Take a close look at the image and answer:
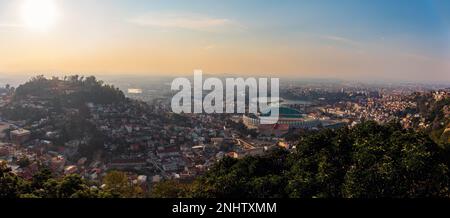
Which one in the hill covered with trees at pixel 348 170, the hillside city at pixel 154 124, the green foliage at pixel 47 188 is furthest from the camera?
the hillside city at pixel 154 124

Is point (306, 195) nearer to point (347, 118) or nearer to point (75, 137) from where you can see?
point (75, 137)

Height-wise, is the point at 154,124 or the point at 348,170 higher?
the point at 348,170

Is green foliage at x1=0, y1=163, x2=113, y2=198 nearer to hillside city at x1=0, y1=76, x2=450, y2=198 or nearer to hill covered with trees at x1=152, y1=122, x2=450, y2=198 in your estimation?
hill covered with trees at x1=152, y1=122, x2=450, y2=198

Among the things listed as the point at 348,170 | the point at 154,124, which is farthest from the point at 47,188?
the point at 154,124

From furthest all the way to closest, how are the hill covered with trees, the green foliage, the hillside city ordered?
the hillside city < the green foliage < the hill covered with trees

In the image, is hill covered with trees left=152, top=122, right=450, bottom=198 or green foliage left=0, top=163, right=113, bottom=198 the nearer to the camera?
hill covered with trees left=152, top=122, right=450, bottom=198

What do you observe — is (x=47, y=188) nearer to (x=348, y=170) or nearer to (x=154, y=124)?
(x=348, y=170)

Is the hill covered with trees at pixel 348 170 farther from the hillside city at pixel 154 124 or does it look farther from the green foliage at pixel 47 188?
the hillside city at pixel 154 124

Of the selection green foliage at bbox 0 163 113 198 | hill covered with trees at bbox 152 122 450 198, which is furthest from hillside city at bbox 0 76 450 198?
green foliage at bbox 0 163 113 198

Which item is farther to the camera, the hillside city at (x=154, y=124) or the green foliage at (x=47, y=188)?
the hillside city at (x=154, y=124)

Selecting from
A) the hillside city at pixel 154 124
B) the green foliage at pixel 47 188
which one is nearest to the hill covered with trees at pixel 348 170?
the green foliage at pixel 47 188
